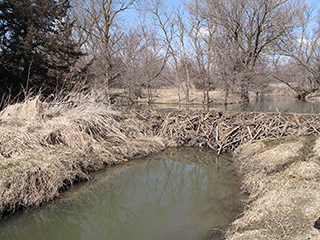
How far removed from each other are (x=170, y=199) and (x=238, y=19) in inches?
664

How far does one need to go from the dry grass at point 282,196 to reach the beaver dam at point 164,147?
0.01m

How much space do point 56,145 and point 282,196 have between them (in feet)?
19.5

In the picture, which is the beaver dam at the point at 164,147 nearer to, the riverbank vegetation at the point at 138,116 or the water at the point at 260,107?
the riverbank vegetation at the point at 138,116

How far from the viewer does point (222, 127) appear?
955 centimetres

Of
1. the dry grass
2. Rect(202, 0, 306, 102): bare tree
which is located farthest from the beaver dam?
Rect(202, 0, 306, 102): bare tree

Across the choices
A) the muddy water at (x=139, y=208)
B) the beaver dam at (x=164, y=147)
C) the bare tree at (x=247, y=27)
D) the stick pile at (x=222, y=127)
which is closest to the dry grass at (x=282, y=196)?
the beaver dam at (x=164, y=147)

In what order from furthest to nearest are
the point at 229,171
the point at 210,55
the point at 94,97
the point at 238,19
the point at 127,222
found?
the point at 210,55, the point at 238,19, the point at 94,97, the point at 229,171, the point at 127,222

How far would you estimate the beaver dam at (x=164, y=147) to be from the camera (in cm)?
381

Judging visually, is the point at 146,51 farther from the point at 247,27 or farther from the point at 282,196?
the point at 282,196

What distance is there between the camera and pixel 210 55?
20781 mm

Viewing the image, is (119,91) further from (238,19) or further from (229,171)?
(229,171)

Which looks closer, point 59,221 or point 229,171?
point 59,221

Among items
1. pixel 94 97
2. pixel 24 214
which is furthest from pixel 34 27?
pixel 24 214

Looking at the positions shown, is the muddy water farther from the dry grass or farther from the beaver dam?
the dry grass
